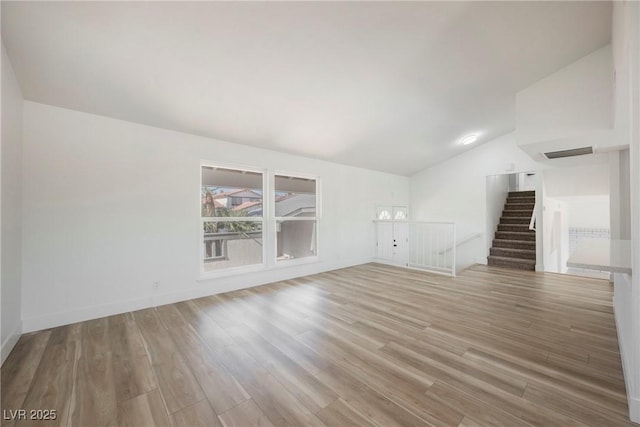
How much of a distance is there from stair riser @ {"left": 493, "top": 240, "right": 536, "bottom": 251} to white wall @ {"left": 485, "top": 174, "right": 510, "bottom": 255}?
0.51 feet

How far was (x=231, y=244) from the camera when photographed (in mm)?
4062

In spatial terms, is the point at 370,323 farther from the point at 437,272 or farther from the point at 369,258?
the point at 369,258

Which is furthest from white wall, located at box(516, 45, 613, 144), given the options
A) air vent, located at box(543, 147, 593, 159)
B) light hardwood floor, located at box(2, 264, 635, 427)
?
light hardwood floor, located at box(2, 264, 635, 427)

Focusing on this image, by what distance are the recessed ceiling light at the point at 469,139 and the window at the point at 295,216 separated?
11.2 ft

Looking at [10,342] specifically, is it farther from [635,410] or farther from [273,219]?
[635,410]

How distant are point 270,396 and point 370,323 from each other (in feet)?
4.55

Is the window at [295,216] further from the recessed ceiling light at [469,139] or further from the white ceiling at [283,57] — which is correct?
the recessed ceiling light at [469,139]

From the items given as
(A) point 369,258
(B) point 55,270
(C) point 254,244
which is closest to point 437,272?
(A) point 369,258

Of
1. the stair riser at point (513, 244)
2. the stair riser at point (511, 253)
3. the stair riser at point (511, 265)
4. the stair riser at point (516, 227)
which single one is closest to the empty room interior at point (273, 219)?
the stair riser at point (511, 265)

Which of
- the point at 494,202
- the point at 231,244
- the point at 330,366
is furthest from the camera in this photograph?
the point at 494,202

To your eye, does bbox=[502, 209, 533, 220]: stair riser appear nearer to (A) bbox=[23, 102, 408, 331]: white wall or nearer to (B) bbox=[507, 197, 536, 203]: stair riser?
(B) bbox=[507, 197, 536, 203]: stair riser

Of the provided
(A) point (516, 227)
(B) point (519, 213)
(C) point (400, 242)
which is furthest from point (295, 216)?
(B) point (519, 213)

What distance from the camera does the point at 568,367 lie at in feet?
6.40

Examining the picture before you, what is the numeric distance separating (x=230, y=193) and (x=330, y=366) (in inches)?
117
